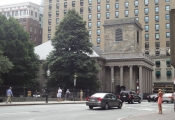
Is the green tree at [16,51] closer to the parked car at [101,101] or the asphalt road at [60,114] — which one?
the asphalt road at [60,114]

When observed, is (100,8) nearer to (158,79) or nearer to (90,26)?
(90,26)

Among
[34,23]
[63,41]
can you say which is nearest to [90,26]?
[34,23]

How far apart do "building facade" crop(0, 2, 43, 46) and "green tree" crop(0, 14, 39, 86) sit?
2207 inches

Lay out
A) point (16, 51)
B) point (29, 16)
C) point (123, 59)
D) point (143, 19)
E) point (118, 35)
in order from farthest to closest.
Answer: point (29, 16), point (143, 19), point (118, 35), point (123, 59), point (16, 51)

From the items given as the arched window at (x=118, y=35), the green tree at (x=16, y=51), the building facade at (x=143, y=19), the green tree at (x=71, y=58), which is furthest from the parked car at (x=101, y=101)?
the building facade at (x=143, y=19)

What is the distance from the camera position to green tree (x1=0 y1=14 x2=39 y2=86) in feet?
157

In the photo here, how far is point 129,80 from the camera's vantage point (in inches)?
2608

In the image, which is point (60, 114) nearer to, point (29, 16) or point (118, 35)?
point (118, 35)

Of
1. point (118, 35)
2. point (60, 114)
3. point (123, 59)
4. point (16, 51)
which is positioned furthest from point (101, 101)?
point (118, 35)

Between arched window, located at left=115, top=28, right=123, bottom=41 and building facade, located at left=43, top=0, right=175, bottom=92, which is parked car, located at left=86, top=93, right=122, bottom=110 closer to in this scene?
arched window, located at left=115, top=28, right=123, bottom=41

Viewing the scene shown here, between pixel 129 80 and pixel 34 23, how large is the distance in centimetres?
5651

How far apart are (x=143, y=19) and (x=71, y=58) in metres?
50.6

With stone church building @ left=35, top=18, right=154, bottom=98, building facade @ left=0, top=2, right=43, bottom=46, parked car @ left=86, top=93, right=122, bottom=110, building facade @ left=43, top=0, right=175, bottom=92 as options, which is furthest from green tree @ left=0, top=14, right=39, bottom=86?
building facade @ left=0, top=2, right=43, bottom=46

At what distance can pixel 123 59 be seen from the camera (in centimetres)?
6481
